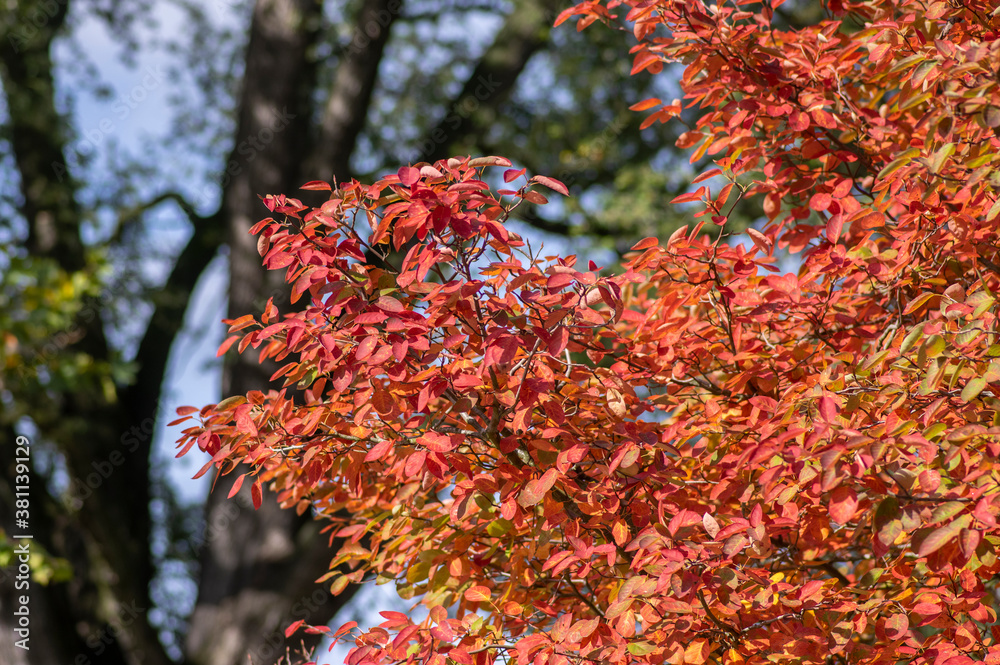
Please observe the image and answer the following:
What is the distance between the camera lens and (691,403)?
2.26 m

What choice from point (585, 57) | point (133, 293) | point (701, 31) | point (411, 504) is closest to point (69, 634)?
point (133, 293)

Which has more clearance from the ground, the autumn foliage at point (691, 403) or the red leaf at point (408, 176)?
the red leaf at point (408, 176)

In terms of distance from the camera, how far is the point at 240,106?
5.90 metres

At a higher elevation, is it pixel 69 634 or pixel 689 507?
pixel 689 507

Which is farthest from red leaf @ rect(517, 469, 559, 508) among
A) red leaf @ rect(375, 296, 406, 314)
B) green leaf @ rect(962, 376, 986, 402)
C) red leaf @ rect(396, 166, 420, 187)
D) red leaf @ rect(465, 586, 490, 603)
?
green leaf @ rect(962, 376, 986, 402)

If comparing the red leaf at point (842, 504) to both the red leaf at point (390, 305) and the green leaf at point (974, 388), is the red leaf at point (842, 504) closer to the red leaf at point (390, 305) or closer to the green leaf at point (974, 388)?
the green leaf at point (974, 388)

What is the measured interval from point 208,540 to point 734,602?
15.9ft

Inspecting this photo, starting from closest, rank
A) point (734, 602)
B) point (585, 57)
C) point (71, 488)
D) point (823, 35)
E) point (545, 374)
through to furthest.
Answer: point (734, 602) → point (545, 374) → point (823, 35) → point (71, 488) → point (585, 57)

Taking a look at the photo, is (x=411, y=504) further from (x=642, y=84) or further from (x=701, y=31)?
(x=642, y=84)

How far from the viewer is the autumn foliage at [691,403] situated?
5.01ft

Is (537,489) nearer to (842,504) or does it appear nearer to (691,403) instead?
(842,504)

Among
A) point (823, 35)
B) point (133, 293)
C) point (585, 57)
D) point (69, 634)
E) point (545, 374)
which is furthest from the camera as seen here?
point (585, 57)

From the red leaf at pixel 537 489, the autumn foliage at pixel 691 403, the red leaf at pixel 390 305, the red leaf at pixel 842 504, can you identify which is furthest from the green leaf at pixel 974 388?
the red leaf at pixel 390 305

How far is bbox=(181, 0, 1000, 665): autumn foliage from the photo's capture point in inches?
60.2
